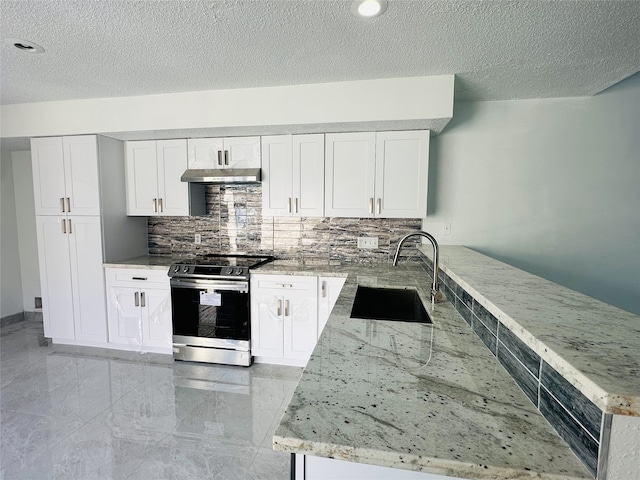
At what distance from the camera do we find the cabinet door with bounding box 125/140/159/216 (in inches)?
122

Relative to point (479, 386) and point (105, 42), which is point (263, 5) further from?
point (479, 386)

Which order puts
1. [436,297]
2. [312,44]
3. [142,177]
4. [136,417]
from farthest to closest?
[142,177] < [136,417] < [312,44] < [436,297]

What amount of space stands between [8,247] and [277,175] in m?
3.75

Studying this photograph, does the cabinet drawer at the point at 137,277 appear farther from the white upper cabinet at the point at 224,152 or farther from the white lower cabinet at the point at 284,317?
the white upper cabinet at the point at 224,152

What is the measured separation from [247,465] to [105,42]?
2.67 metres

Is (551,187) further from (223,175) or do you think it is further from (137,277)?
(137,277)

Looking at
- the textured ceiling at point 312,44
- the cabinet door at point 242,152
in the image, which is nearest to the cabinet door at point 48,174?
the textured ceiling at point 312,44

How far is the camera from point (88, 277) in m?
3.04

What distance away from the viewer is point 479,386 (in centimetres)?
83

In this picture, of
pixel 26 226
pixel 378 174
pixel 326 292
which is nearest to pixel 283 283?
pixel 326 292

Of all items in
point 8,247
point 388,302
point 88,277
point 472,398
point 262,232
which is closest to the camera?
point 472,398

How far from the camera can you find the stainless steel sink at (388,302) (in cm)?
181

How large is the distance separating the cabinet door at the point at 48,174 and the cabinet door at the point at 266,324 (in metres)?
2.27

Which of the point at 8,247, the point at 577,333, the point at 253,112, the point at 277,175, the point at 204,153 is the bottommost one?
the point at 8,247
